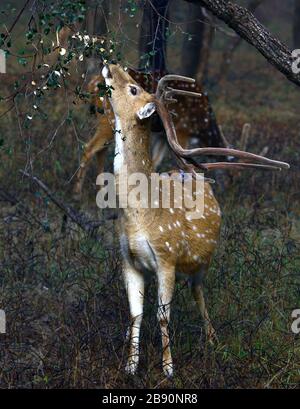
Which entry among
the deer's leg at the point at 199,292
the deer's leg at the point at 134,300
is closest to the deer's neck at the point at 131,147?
A: the deer's leg at the point at 134,300

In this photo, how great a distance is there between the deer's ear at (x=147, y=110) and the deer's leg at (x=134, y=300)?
3.05 ft

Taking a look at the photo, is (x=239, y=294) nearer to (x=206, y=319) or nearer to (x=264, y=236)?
(x=206, y=319)

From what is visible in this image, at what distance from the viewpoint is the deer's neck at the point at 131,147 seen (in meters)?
6.23

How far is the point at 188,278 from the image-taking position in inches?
270

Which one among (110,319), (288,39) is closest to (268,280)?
(110,319)

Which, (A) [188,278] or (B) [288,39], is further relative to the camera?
(B) [288,39]

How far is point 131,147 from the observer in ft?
20.5

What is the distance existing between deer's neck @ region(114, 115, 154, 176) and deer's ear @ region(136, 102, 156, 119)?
9 centimetres

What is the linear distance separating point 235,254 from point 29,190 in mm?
2657

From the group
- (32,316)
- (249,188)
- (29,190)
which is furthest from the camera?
(249,188)

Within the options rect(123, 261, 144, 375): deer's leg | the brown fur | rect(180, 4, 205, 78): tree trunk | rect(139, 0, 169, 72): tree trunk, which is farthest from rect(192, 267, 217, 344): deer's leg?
rect(180, 4, 205, 78): tree trunk

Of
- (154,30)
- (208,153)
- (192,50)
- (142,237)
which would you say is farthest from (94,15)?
(192,50)

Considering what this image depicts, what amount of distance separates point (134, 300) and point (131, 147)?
97 cm

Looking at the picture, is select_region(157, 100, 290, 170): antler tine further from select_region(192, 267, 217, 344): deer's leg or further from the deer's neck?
select_region(192, 267, 217, 344): deer's leg
